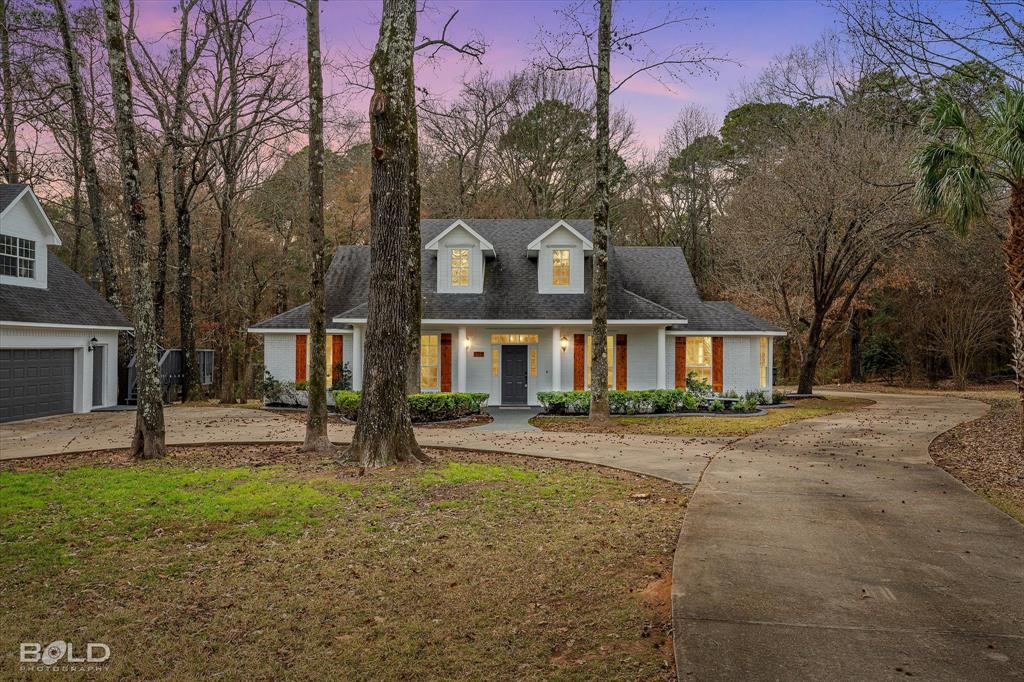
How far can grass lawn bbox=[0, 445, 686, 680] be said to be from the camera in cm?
393

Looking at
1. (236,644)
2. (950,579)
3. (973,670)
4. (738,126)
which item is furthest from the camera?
(738,126)

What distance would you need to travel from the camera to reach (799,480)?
892 cm

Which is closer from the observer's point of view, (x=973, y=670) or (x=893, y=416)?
(x=973, y=670)

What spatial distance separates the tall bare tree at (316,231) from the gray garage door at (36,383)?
35.5 ft

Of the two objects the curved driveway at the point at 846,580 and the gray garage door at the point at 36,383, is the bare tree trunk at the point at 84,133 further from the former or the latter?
the curved driveway at the point at 846,580

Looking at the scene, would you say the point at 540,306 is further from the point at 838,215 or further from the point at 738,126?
the point at 738,126

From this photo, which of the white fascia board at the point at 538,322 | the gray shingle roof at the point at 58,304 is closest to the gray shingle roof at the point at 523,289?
the white fascia board at the point at 538,322

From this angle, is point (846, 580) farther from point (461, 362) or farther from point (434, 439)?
point (461, 362)

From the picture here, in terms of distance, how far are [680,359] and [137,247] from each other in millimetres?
16466

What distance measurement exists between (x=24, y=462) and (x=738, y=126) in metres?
→ 34.6

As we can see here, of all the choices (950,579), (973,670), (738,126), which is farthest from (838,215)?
(973,670)

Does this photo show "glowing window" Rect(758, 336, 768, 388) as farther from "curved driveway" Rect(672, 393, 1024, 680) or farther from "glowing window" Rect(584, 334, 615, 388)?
"curved driveway" Rect(672, 393, 1024, 680)

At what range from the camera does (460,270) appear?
2192 centimetres

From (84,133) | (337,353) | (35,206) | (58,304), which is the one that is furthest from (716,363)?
(84,133)
